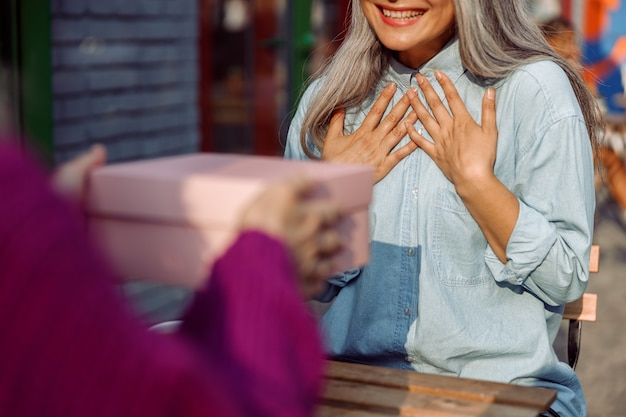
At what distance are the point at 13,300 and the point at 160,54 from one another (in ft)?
15.7

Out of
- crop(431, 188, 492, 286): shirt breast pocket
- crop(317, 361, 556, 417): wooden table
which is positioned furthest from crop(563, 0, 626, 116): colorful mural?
crop(317, 361, 556, 417): wooden table

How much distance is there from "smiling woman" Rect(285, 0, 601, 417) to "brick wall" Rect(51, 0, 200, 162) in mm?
2503

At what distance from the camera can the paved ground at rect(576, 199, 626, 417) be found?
4.66m

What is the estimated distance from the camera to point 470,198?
2.14 m

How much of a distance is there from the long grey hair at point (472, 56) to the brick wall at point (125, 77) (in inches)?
91.8

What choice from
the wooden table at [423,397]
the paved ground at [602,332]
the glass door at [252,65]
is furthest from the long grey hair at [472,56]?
the glass door at [252,65]

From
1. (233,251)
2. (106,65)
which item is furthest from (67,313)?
(106,65)

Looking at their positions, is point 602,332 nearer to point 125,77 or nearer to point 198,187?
point 125,77

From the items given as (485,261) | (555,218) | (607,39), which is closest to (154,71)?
(485,261)

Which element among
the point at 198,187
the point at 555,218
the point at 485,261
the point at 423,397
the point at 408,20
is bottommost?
the point at 423,397

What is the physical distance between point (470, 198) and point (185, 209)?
3.29 feet

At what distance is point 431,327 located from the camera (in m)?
2.25

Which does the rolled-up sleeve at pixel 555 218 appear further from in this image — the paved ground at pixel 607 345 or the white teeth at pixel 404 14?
the paved ground at pixel 607 345

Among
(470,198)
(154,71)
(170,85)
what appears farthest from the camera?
(170,85)
